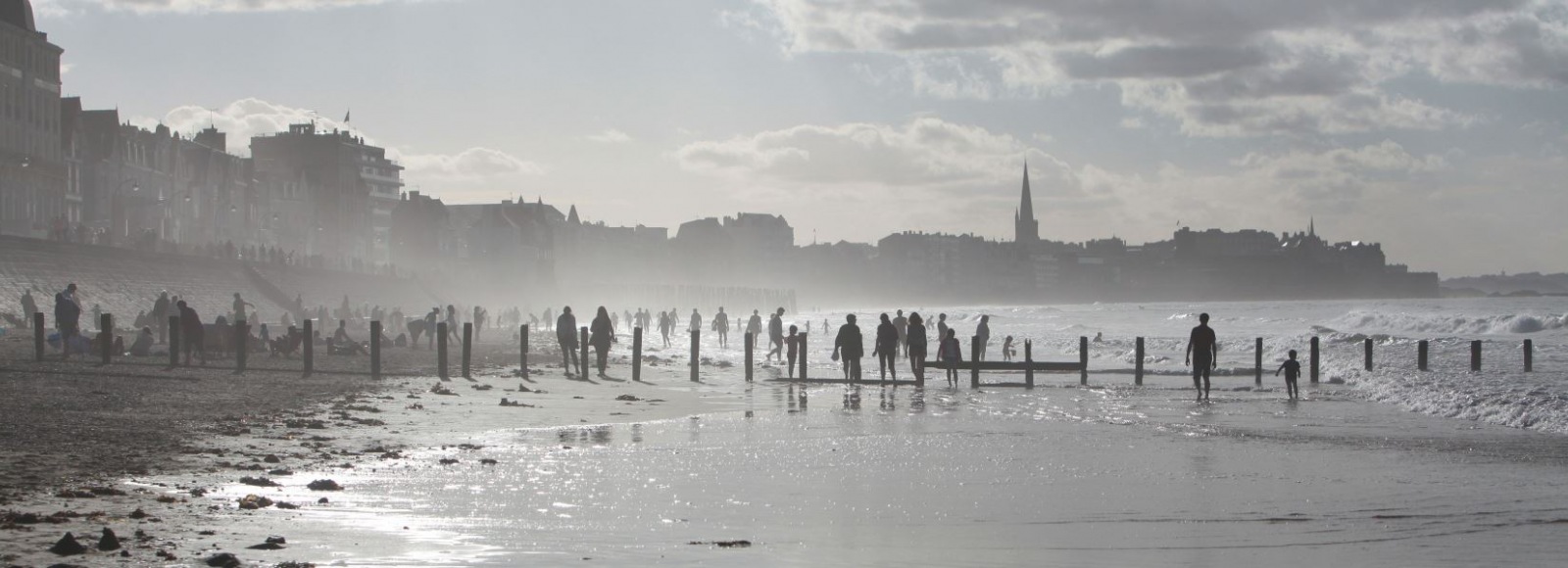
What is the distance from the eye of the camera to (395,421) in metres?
17.8

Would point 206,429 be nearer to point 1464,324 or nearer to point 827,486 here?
point 827,486

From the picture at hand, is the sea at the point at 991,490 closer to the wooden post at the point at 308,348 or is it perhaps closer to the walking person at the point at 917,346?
the walking person at the point at 917,346

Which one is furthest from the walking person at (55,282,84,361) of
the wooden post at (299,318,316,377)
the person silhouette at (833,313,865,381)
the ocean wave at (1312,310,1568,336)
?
the ocean wave at (1312,310,1568,336)

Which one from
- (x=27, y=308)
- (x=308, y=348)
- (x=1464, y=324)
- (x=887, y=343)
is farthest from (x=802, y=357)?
(x=1464, y=324)

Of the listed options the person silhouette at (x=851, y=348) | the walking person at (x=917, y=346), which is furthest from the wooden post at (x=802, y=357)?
the walking person at (x=917, y=346)

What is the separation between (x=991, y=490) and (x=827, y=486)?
4.45 ft

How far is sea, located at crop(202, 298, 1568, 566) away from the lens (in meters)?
8.91

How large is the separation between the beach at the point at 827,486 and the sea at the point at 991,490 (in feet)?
0.13

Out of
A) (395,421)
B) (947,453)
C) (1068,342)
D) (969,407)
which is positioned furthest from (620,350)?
(947,453)

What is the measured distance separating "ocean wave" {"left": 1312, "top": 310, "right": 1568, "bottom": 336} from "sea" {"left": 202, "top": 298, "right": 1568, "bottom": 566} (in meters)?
64.9

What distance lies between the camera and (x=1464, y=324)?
93.6 meters

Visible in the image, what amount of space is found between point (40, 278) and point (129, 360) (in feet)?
83.8

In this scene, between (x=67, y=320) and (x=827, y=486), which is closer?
(x=827, y=486)

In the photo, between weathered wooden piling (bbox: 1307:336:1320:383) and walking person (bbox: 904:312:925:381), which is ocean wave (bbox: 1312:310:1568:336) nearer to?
weathered wooden piling (bbox: 1307:336:1320:383)
